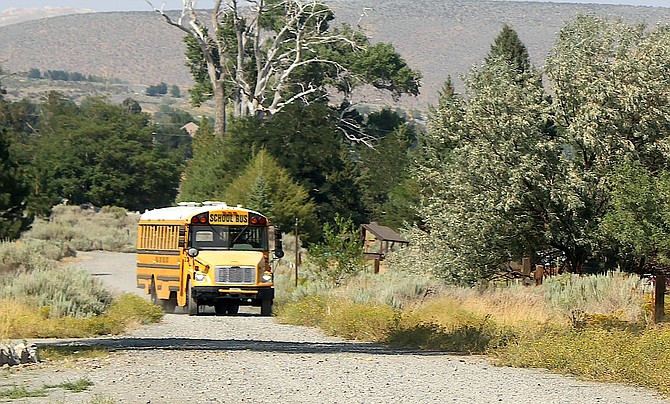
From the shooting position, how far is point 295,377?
16.4 m

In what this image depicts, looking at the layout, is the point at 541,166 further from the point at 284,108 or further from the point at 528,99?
the point at 284,108

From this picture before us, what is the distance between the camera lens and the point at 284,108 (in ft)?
251

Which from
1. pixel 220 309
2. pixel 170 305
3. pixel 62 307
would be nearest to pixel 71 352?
pixel 62 307

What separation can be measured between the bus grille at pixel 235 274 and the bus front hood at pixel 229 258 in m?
0.13

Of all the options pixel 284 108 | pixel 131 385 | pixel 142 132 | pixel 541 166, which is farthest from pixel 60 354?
pixel 142 132

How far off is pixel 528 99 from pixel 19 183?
80.7 feet

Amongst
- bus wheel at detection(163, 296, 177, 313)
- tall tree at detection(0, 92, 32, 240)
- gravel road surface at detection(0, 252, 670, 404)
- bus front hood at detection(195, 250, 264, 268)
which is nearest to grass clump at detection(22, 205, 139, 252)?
tall tree at detection(0, 92, 32, 240)

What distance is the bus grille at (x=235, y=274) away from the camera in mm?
32531

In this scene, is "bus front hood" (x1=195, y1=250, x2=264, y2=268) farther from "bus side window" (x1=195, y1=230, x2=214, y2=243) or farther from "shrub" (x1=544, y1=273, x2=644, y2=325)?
"shrub" (x1=544, y1=273, x2=644, y2=325)

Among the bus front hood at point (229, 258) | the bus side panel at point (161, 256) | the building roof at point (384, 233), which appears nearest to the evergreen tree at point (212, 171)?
the building roof at point (384, 233)

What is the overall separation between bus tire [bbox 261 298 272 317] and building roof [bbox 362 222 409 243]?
85.2 feet

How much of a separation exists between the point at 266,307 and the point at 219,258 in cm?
202

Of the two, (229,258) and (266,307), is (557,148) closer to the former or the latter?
(266,307)

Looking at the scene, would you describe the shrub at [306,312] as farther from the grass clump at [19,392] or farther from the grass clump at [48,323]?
the grass clump at [19,392]
